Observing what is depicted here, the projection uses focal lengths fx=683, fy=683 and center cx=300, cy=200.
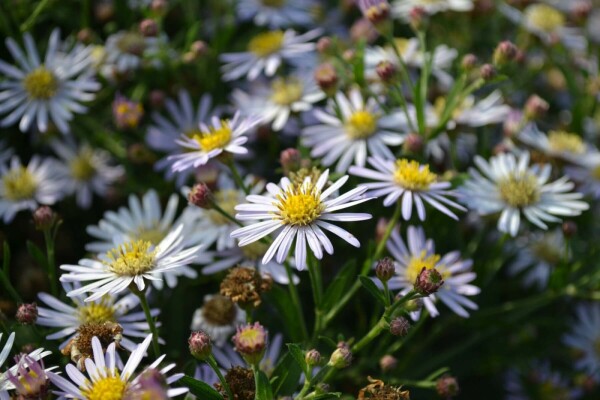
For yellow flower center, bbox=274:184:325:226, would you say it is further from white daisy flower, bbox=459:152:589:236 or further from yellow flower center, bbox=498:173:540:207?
yellow flower center, bbox=498:173:540:207

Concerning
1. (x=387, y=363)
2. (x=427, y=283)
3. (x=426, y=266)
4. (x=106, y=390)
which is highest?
(x=106, y=390)

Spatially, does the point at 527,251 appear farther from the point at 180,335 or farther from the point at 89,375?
the point at 89,375

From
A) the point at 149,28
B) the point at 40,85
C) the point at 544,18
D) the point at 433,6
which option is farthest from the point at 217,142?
the point at 544,18

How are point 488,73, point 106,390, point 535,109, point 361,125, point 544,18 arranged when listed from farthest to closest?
point 544,18 < point 535,109 < point 361,125 < point 488,73 < point 106,390

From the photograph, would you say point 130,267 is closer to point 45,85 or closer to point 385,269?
Result: point 385,269

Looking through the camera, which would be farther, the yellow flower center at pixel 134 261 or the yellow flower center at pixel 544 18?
the yellow flower center at pixel 544 18

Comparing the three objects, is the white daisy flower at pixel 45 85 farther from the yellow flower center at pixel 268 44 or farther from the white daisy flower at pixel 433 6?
the white daisy flower at pixel 433 6

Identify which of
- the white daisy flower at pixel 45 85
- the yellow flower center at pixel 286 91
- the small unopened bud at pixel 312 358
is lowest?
the small unopened bud at pixel 312 358

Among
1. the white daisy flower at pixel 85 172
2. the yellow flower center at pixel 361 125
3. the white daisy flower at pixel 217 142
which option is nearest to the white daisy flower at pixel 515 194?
the yellow flower center at pixel 361 125
